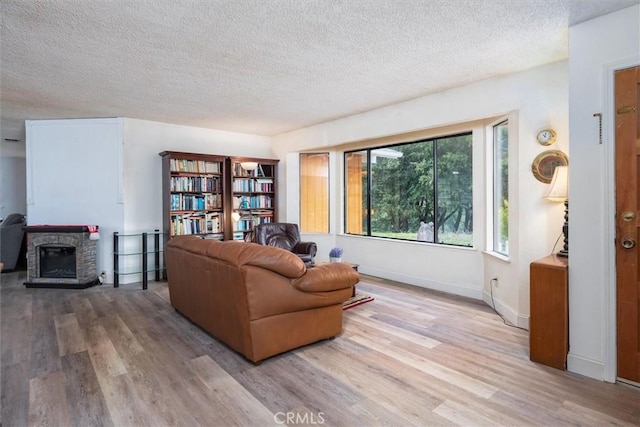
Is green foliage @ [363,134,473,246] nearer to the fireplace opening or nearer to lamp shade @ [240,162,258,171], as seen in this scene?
lamp shade @ [240,162,258,171]

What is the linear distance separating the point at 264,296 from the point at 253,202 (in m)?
4.07

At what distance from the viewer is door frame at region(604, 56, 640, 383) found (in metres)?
2.28

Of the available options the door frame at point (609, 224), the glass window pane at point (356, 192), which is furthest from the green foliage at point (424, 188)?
the door frame at point (609, 224)

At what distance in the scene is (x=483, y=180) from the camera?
4.07 m

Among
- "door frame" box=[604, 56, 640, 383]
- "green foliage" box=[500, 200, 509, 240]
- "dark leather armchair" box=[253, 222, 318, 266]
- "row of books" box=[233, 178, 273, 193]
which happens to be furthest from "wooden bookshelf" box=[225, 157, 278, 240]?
"door frame" box=[604, 56, 640, 383]

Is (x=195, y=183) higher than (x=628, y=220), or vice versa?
Result: (x=195, y=183)

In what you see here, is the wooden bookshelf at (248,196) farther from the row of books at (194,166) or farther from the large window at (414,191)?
the large window at (414,191)

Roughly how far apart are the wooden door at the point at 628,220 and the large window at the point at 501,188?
56.9 inches

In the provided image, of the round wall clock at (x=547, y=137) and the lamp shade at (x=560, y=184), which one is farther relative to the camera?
the round wall clock at (x=547, y=137)

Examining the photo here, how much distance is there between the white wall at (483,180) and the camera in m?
3.18

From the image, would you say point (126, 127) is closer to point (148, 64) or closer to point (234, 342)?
point (148, 64)

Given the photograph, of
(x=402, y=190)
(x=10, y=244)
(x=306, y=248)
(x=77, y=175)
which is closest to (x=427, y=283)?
(x=402, y=190)

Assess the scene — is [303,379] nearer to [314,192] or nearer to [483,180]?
[483,180]

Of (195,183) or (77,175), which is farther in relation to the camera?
(195,183)
